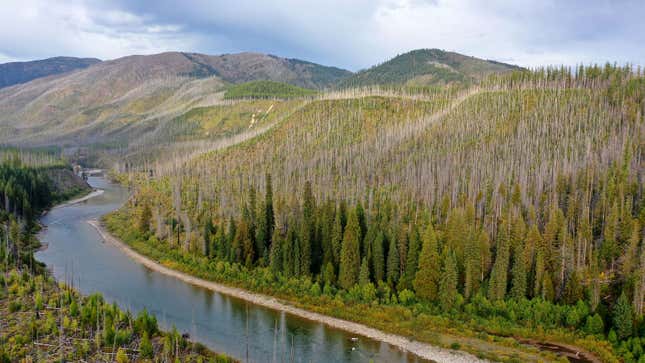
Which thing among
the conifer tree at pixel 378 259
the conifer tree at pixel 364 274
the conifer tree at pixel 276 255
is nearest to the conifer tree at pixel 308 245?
the conifer tree at pixel 276 255

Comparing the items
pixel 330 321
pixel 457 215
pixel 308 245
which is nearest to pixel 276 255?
pixel 308 245

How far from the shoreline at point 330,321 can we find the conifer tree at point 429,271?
20.3 ft

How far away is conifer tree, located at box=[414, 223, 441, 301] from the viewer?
48922 millimetres

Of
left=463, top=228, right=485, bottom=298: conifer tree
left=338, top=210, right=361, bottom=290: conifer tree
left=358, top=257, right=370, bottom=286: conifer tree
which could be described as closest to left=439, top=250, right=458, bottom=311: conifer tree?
left=463, top=228, right=485, bottom=298: conifer tree

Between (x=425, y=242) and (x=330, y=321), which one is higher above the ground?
(x=425, y=242)

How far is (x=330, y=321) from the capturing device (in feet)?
160

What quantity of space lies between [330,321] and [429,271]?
11390 millimetres

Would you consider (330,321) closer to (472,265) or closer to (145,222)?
(472,265)

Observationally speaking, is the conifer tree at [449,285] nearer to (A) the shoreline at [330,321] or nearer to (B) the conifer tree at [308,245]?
(A) the shoreline at [330,321]

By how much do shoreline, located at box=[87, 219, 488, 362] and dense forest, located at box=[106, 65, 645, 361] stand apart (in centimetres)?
144

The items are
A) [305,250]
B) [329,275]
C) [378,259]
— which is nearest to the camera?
[378,259]

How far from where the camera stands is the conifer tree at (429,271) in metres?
48.9

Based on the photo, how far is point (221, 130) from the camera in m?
197

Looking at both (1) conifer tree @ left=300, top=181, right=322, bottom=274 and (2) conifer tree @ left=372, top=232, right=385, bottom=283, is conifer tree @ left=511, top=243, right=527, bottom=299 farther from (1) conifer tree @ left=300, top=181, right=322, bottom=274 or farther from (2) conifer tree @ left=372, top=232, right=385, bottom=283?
(1) conifer tree @ left=300, top=181, right=322, bottom=274
